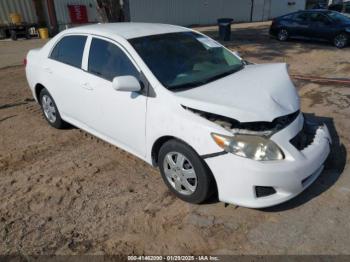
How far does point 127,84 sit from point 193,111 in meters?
0.72

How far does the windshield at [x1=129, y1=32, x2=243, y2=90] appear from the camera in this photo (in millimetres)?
3346

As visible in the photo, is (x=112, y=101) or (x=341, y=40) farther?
(x=341, y=40)

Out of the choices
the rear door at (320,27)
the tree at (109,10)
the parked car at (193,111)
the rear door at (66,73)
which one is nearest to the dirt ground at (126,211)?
the parked car at (193,111)

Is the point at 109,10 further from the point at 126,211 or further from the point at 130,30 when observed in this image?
the point at 126,211

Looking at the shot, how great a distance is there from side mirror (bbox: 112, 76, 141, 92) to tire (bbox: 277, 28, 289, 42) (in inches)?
504

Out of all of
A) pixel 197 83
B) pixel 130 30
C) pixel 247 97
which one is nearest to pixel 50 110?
pixel 130 30

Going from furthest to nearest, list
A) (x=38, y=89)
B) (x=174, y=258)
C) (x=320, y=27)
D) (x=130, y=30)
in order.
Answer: (x=320, y=27), (x=38, y=89), (x=130, y=30), (x=174, y=258)

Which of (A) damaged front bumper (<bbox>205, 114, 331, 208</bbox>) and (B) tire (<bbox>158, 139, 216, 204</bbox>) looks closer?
(A) damaged front bumper (<bbox>205, 114, 331, 208</bbox>)

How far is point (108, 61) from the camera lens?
12.2ft

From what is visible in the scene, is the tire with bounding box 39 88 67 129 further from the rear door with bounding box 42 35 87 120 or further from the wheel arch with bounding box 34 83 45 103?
the rear door with bounding box 42 35 87 120

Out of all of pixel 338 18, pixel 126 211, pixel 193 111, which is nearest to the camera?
pixel 193 111

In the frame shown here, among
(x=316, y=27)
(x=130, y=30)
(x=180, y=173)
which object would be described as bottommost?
(x=316, y=27)

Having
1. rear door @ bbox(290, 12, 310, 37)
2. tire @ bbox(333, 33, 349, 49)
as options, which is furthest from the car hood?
rear door @ bbox(290, 12, 310, 37)

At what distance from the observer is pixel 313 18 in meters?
13.2
